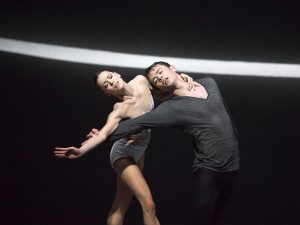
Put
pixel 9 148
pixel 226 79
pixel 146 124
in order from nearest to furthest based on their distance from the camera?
pixel 146 124 < pixel 9 148 < pixel 226 79

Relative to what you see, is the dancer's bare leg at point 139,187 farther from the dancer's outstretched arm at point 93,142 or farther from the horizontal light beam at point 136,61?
the horizontal light beam at point 136,61

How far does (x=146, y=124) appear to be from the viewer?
2330 mm

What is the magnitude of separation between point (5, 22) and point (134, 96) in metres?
1.56

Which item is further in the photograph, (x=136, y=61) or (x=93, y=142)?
(x=136, y=61)

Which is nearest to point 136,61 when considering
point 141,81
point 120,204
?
point 141,81

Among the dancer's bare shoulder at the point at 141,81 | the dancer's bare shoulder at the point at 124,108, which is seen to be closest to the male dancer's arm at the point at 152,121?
the dancer's bare shoulder at the point at 124,108

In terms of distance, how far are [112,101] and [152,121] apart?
1.50m

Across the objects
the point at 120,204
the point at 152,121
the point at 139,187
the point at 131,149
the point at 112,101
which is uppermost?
the point at 112,101

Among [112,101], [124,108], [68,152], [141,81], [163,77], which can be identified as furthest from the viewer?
[112,101]

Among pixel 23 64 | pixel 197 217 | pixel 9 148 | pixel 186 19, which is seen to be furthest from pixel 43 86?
pixel 197 217

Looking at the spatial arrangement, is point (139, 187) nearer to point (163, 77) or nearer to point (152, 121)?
point (152, 121)

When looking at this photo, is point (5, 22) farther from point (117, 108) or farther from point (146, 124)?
point (146, 124)

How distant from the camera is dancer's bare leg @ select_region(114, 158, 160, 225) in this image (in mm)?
2543

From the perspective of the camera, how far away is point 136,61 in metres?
3.84
